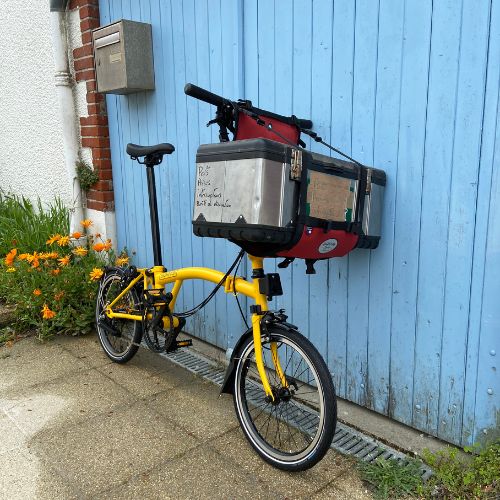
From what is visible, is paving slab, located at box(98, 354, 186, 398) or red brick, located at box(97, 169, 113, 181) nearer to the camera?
paving slab, located at box(98, 354, 186, 398)

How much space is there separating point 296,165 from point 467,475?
148 cm

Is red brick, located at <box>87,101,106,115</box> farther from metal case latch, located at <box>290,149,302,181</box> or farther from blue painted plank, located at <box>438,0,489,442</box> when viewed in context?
blue painted plank, located at <box>438,0,489,442</box>

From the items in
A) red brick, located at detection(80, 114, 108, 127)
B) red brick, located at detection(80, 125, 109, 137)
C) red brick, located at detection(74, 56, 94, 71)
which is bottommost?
red brick, located at detection(80, 125, 109, 137)

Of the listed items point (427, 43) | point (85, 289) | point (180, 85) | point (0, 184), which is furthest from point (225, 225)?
point (0, 184)

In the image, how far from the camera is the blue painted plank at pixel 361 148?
2396mm

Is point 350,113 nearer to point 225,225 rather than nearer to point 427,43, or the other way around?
point 427,43

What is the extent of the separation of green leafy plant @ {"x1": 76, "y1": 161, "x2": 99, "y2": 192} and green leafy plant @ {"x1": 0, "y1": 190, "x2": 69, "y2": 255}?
48 centimetres

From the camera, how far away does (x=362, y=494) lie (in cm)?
219

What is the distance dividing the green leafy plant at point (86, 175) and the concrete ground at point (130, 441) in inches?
62.9

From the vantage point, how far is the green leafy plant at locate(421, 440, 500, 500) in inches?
81.0

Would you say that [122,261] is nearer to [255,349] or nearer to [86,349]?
[86,349]

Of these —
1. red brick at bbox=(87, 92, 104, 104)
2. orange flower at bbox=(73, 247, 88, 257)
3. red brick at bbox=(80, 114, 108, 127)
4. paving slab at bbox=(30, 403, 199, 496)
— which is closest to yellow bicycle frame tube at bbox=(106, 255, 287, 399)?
paving slab at bbox=(30, 403, 199, 496)

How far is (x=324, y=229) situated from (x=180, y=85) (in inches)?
75.1

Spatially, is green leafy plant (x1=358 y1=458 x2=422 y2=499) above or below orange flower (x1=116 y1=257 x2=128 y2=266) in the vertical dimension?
below
